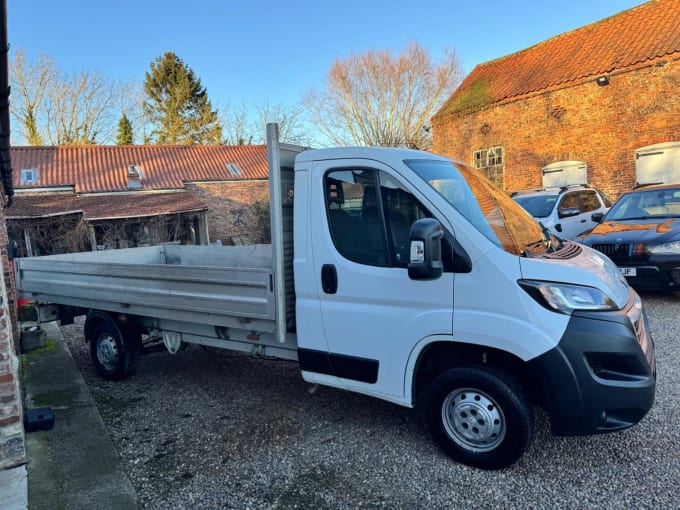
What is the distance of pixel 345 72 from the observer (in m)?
29.1

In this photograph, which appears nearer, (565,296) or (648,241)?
(565,296)

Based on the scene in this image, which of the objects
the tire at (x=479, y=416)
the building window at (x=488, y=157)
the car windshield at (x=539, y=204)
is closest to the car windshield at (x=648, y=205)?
the car windshield at (x=539, y=204)

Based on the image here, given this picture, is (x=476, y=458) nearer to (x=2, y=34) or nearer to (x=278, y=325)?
(x=278, y=325)

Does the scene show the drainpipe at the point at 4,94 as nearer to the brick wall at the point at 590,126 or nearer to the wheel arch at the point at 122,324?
the wheel arch at the point at 122,324

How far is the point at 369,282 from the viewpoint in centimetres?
335

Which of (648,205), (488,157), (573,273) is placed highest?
(488,157)

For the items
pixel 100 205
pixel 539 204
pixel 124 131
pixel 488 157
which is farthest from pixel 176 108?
pixel 539 204

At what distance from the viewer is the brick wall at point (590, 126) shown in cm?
1420

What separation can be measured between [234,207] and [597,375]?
27230mm

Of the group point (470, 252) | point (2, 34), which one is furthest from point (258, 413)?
point (2, 34)

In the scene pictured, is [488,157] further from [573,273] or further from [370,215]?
[573,273]

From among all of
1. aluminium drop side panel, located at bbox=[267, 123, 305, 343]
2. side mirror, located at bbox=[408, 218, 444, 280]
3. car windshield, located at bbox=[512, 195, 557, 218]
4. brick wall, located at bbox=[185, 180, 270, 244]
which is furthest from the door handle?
brick wall, located at bbox=[185, 180, 270, 244]

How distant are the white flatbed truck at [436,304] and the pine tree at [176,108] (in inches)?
1608

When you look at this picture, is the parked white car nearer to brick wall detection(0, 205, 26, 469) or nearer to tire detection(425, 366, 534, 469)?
tire detection(425, 366, 534, 469)
